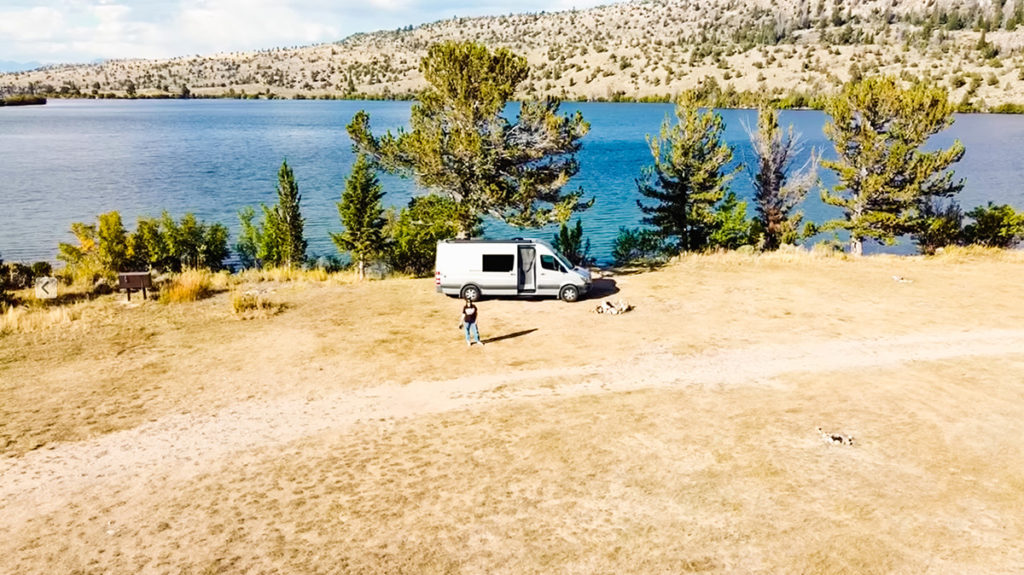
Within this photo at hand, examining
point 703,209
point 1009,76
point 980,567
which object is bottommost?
point 980,567

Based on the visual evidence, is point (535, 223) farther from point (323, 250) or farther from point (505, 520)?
point (323, 250)

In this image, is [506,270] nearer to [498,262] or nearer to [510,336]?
[498,262]

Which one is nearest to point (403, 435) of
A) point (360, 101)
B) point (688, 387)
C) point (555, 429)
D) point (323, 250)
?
point (555, 429)

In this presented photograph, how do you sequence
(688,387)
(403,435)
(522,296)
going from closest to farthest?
(403,435) < (688,387) < (522,296)

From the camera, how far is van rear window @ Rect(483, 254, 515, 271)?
2367 cm

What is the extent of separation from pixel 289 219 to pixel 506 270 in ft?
59.3

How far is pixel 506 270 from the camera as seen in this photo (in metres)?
23.8

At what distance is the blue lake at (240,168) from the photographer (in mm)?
53688

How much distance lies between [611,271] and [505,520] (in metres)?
20.3

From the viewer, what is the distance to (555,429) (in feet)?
45.9

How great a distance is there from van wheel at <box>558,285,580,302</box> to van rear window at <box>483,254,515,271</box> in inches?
88.0

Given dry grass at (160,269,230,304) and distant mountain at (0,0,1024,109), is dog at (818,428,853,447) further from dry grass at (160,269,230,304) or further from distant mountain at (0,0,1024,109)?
distant mountain at (0,0,1024,109)

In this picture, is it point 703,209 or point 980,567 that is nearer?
point 980,567

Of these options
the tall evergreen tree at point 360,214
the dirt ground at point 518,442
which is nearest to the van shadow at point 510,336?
the dirt ground at point 518,442
